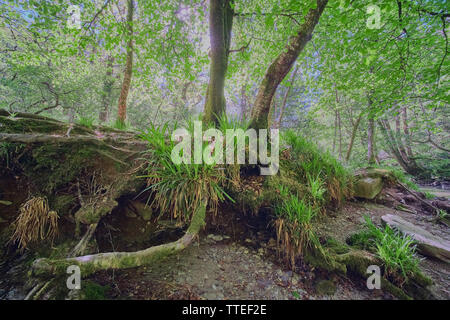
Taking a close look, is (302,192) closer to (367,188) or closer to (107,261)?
(367,188)

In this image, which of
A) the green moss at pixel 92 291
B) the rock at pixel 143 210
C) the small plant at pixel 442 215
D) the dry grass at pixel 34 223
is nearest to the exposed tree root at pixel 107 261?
the green moss at pixel 92 291

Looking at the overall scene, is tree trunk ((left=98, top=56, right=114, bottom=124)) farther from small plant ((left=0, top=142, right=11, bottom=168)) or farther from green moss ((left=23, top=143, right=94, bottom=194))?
green moss ((left=23, top=143, right=94, bottom=194))

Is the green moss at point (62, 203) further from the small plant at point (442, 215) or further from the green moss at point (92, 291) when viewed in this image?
the small plant at point (442, 215)

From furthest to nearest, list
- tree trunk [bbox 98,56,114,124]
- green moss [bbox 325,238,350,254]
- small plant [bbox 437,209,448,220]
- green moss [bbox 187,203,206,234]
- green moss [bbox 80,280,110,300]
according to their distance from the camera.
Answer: tree trunk [bbox 98,56,114,124] < small plant [bbox 437,209,448,220] < green moss [bbox 325,238,350,254] < green moss [bbox 187,203,206,234] < green moss [bbox 80,280,110,300]

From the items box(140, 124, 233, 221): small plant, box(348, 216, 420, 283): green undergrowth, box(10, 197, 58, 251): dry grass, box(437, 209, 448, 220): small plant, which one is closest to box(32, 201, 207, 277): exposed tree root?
box(140, 124, 233, 221): small plant

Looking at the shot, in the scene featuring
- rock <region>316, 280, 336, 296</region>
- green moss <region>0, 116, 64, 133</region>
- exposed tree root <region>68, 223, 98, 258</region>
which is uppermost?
green moss <region>0, 116, 64, 133</region>

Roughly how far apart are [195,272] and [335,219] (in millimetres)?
2600

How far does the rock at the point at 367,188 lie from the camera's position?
371cm

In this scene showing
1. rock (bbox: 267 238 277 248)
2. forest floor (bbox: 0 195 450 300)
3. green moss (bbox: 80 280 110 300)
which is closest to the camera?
green moss (bbox: 80 280 110 300)

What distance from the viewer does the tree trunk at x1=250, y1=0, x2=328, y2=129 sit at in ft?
8.51

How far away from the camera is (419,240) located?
6.73 feet

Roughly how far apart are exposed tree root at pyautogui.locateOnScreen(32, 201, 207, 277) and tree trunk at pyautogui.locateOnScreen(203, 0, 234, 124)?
250 cm

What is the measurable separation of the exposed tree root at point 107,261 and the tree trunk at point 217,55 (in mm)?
2502
